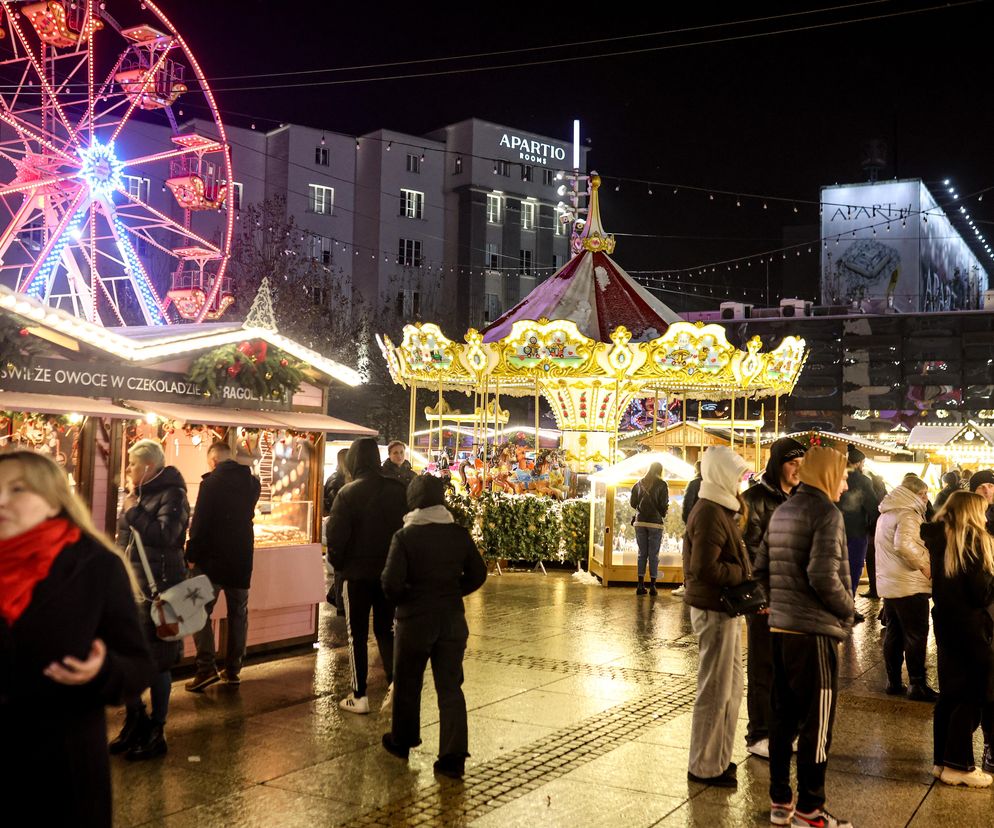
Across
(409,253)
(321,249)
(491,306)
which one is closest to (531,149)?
(491,306)

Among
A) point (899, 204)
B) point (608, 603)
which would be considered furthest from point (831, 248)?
point (608, 603)

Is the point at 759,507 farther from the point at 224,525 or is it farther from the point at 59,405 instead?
the point at 59,405

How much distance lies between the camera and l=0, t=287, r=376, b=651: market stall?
26.1ft

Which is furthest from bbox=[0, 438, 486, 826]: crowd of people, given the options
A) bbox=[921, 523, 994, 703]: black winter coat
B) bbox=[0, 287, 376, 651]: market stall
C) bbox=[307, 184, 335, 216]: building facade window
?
bbox=[307, 184, 335, 216]: building facade window

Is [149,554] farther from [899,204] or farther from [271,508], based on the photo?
[899,204]

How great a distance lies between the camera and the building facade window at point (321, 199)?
4619cm

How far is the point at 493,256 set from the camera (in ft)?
165

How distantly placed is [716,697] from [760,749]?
35.4 inches

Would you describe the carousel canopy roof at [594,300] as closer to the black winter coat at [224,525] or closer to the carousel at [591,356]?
the carousel at [591,356]

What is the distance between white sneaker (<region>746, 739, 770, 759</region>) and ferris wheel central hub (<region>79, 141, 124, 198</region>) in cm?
1634

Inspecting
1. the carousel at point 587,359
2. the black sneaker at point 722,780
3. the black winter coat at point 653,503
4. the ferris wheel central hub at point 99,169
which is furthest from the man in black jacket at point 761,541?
the ferris wheel central hub at point 99,169

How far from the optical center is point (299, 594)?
31.6 feet

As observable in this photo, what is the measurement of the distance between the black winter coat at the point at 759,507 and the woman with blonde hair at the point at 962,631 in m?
1.04

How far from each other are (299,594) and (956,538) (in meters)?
5.69
